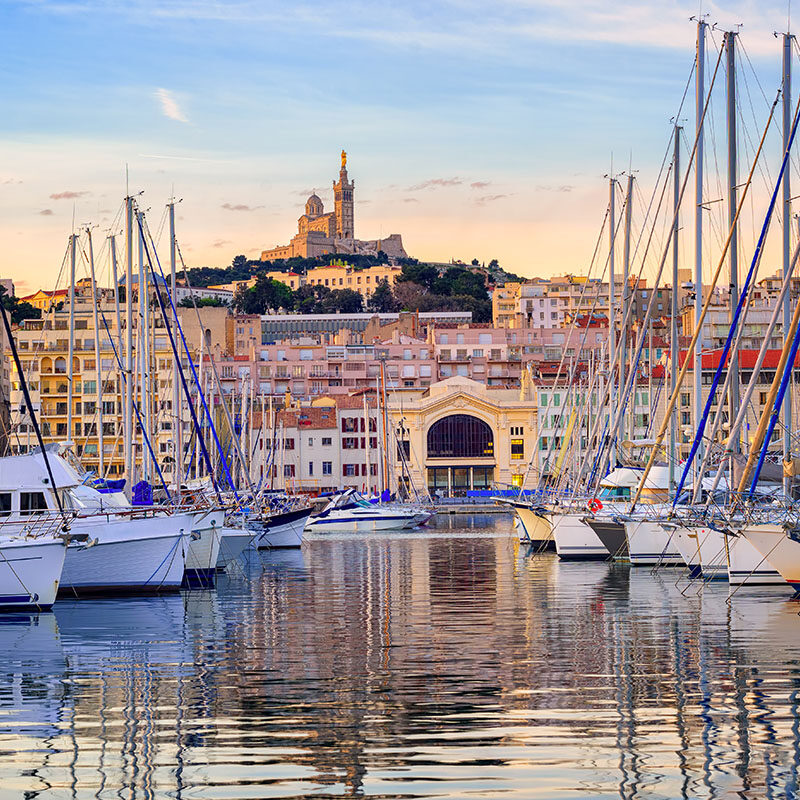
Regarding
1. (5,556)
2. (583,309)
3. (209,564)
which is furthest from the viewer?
(583,309)

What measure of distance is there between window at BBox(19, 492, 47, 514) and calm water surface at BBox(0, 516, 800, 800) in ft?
8.83

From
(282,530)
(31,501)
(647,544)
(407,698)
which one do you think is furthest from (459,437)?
(407,698)

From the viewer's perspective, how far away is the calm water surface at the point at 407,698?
13.7 m

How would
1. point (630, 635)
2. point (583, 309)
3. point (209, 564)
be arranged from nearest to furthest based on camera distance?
point (630, 635) < point (209, 564) < point (583, 309)

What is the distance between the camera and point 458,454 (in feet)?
457

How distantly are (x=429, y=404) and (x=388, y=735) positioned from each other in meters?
122

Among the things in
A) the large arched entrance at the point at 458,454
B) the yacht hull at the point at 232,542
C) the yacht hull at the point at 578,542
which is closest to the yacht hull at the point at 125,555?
the yacht hull at the point at 232,542

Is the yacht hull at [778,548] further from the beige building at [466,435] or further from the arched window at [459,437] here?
the arched window at [459,437]

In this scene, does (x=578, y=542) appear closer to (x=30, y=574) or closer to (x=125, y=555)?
(x=125, y=555)

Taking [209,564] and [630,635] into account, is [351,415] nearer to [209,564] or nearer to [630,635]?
[209,564]

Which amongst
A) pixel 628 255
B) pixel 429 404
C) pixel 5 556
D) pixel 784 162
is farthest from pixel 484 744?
pixel 429 404

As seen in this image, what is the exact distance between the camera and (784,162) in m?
35.6

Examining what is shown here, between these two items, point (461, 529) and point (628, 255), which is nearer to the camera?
point (628, 255)

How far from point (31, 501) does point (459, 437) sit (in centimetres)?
10645
